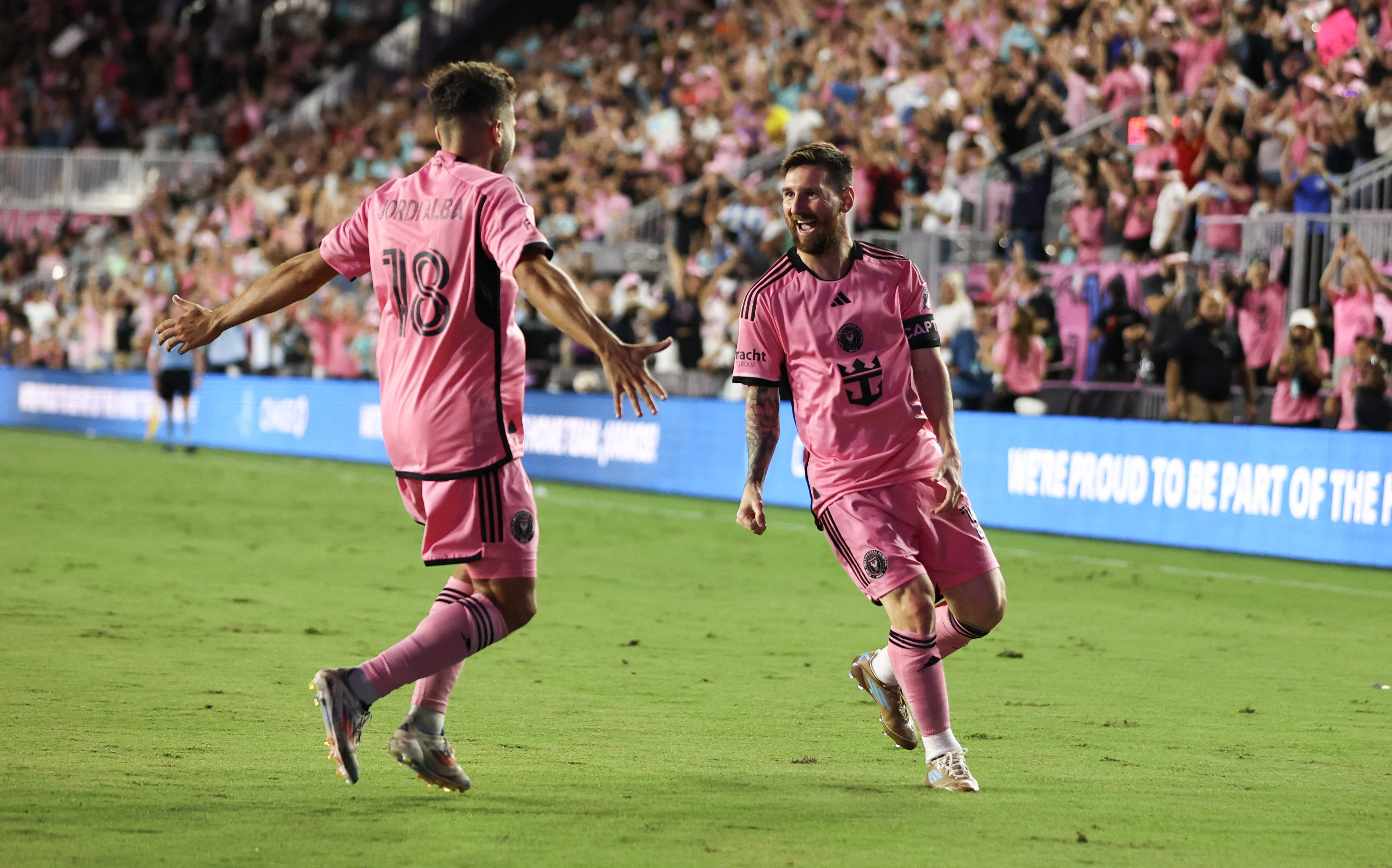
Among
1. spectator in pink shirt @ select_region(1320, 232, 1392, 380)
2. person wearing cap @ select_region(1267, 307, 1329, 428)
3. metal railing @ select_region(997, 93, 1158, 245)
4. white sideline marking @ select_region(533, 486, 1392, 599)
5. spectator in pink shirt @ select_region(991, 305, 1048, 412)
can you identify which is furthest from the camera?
metal railing @ select_region(997, 93, 1158, 245)

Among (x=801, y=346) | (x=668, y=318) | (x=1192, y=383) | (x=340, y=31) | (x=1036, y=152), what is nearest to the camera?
(x=801, y=346)

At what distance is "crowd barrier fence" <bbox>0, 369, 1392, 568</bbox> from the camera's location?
46.0 feet

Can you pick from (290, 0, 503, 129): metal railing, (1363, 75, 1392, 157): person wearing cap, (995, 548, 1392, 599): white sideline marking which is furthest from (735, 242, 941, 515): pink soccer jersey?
(290, 0, 503, 129): metal railing

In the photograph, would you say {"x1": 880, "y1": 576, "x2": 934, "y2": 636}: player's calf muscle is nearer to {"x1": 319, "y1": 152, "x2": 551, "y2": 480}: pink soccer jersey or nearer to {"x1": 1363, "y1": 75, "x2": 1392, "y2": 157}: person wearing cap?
{"x1": 319, "y1": 152, "x2": 551, "y2": 480}: pink soccer jersey

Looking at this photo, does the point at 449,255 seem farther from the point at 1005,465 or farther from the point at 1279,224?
the point at 1279,224

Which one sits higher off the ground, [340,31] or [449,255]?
[340,31]

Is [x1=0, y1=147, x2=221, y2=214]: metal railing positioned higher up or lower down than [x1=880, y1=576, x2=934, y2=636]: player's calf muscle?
higher up

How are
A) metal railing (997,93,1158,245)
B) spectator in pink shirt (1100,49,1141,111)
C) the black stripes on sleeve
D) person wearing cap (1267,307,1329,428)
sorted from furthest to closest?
1. spectator in pink shirt (1100,49,1141,111)
2. metal railing (997,93,1158,245)
3. person wearing cap (1267,307,1329,428)
4. the black stripes on sleeve

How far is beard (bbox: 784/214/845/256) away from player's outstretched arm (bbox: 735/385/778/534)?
0.53m

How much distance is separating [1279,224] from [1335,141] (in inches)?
40.5

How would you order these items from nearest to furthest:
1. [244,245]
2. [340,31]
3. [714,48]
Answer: [714,48], [244,245], [340,31]

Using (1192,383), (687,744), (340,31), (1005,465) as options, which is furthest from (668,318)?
(340,31)

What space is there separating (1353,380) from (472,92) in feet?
37.4

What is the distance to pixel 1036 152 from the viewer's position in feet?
67.6
